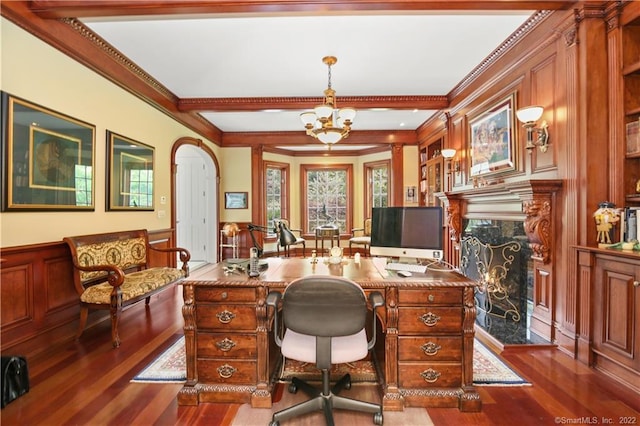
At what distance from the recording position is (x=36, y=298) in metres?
2.58

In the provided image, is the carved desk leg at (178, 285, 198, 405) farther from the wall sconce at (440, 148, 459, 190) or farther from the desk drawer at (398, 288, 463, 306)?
the wall sconce at (440, 148, 459, 190)

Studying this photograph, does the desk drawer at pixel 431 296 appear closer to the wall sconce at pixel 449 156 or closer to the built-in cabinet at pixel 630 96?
the built-in cabinet at pixel 630 96

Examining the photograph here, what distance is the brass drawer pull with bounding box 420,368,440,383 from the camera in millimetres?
1952

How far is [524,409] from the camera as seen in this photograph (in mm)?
1911

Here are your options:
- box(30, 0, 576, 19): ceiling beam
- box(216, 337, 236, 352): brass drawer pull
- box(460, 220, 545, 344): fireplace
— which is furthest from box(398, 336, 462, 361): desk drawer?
box(30, 0, 576, 19): ceiling beam

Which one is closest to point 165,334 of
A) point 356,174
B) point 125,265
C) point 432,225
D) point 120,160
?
point 125,265

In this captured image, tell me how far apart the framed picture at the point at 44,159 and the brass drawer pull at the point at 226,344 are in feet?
6.56

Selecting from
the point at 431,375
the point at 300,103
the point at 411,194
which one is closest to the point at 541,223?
the point at 431,375

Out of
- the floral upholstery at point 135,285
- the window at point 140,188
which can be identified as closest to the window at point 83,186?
the window at point 140,188

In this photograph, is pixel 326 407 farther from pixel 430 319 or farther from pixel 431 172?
pixel 431 172

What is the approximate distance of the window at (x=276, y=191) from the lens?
804 cm

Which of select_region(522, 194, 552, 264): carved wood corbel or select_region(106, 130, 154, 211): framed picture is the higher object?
select_region(106, 130, 154, 211): framed picture

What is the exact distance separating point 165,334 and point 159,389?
1.04m

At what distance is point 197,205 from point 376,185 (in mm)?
4632
